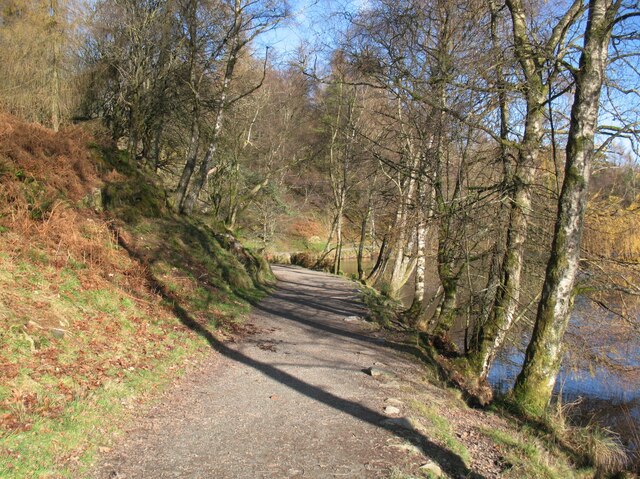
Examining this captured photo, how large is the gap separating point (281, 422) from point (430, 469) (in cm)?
172

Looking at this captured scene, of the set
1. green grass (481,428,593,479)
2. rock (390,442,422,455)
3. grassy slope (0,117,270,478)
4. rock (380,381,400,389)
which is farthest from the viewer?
rock (380,381,400,389)

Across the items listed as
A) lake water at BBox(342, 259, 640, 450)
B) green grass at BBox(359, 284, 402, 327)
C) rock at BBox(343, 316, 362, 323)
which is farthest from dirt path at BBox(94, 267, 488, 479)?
green grass at BBox(359, 284, 402, 327)

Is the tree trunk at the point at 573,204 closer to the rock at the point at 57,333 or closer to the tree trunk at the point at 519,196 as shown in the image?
the tree trunk at the point at 519,196

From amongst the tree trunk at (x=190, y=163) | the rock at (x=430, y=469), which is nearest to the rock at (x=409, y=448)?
the rock at (x=430, y=469)

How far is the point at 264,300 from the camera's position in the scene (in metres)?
13.6

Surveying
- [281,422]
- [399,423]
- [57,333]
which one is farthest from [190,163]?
[399,423]

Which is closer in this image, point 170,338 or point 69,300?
point 69,300

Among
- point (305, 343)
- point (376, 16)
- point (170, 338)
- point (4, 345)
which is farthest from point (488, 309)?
point (4, 345)

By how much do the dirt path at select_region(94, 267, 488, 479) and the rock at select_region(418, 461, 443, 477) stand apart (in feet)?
0.28

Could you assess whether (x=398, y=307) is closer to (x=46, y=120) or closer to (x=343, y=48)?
(x=343, y=48)

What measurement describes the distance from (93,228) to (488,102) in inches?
299

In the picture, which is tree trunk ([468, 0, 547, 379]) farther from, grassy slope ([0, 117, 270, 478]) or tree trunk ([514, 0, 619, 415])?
grassy slope ([0, 117, 270, 478])

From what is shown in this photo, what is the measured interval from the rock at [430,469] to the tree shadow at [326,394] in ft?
0.59

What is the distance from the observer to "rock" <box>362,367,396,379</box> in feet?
25.4
